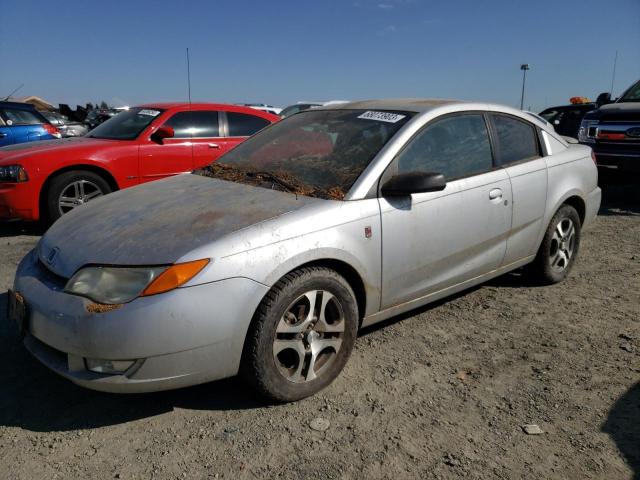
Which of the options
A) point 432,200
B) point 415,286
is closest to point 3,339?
point 415,286

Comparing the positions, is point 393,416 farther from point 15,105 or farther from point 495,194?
point 15,105

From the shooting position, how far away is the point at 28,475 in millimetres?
2168

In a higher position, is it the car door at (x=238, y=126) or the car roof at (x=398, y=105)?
Answer: the car roof at (x=398, y=105)

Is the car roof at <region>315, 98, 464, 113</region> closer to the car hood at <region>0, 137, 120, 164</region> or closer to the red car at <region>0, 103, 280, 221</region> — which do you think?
the red car at <region>0, 103, 280, 221</region>

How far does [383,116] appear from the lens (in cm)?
334

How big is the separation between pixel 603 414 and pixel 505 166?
1.74 metres

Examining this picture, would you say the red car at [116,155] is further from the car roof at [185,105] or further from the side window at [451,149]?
the side window at [451,149]

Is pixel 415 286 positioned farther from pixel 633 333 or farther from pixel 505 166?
pixel 633 333

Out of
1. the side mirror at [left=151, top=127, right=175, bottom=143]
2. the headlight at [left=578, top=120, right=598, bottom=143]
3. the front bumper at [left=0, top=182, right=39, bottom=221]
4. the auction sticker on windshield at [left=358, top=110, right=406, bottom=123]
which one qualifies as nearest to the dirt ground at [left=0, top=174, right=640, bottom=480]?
the auction sticker on windshield at [left=358, top=110, right=406, bottom=123]

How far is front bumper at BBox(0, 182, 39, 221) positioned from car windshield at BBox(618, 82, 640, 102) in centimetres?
880

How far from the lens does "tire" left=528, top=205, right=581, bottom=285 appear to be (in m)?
4.14

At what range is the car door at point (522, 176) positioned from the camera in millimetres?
3705

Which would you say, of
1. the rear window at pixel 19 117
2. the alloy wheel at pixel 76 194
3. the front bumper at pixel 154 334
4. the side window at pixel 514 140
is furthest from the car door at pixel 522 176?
the rear window at pixel 19 117

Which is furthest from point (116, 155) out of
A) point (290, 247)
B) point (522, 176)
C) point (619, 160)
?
point (619, 160)
